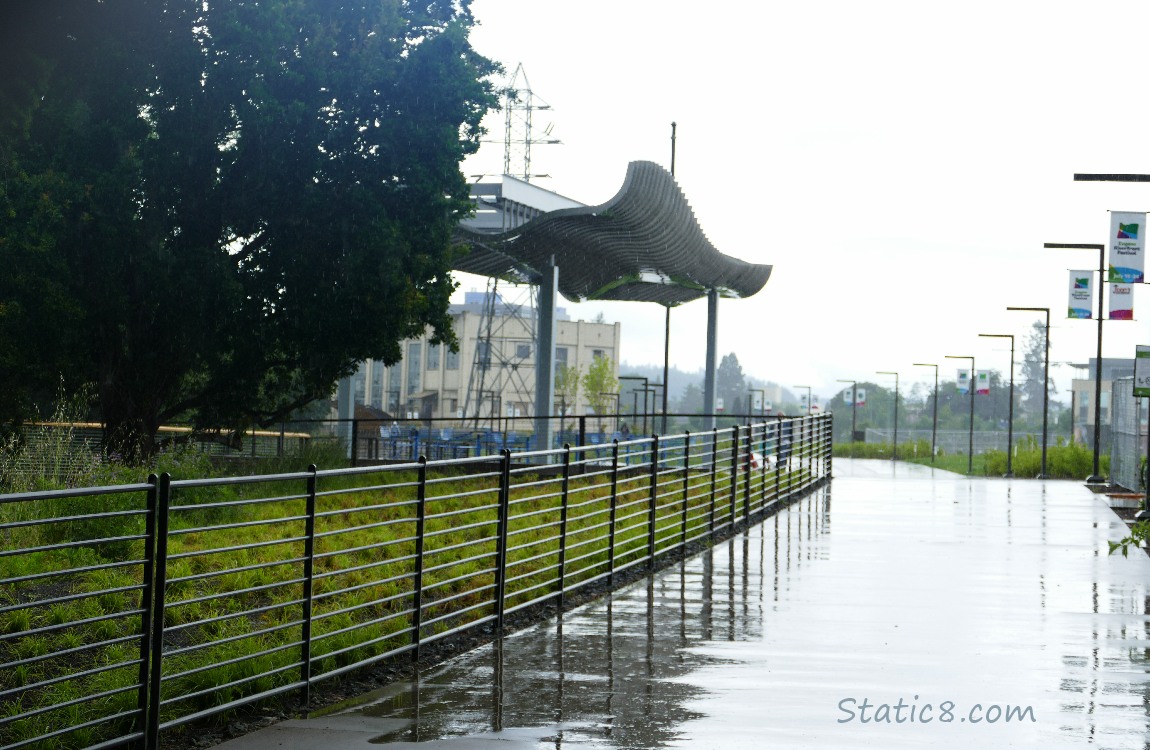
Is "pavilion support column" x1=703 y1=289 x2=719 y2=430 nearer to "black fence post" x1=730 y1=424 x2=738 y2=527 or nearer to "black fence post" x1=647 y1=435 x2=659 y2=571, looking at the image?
"black fence post" x1=730 y1=424 x2=738 y2=527

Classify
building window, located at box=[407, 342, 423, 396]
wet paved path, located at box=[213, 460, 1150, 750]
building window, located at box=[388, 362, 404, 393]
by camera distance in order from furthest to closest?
building window, located at box=[407, 342, 423, 396]
building window, located at box=[388, 362, 404, 393]
wet paved path, located at box=[213, 460, 1150, 750]

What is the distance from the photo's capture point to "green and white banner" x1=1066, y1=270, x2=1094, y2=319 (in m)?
37.1

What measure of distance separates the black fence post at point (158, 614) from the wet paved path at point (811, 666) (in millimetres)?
505

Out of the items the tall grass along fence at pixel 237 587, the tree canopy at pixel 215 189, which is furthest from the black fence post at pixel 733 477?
the tree canopy at pixel 215 189

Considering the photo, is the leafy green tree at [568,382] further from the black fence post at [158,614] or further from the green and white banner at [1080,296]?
the black fence post at [158,614]

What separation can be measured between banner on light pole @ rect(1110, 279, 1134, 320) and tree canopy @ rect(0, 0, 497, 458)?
14.9 metres

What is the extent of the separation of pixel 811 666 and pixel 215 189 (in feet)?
61.9

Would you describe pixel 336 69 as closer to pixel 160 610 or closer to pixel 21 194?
pixel 21 194

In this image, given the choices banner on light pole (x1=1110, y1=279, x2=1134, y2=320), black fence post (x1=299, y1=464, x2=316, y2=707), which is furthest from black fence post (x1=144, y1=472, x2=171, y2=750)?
banner on light pole (x1=1110, y1=279, x2=1134, y2=320)

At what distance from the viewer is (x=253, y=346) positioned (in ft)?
84.5

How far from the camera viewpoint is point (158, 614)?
6.51m

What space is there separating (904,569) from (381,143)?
14316 mm

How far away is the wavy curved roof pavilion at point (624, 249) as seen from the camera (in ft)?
109

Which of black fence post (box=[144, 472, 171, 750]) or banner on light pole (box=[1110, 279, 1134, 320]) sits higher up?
banner on light pole (box=[1110, 279, 1134, 320])
